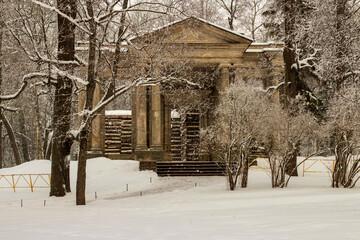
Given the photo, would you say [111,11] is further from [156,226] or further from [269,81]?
[269,81]

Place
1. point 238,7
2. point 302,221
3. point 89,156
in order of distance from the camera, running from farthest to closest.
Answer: point 238,7 < point 89,156 < point 302,221

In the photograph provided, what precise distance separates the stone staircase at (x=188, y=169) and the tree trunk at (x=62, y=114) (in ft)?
27.0

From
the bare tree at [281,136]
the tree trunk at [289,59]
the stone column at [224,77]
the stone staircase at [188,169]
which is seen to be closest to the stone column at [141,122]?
the stone staircase at [188,169]

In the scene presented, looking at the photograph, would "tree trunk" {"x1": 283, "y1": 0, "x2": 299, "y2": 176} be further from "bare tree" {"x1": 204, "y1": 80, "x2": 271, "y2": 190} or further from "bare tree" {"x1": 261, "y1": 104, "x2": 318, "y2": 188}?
"bare tree" {"x1": 204, "y1": 80, "x2": 271, "y2": 190}

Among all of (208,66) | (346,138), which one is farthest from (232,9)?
(346,138)

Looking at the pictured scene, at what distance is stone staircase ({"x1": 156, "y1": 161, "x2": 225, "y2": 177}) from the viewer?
23.2 metres

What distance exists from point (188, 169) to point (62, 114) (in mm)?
10005

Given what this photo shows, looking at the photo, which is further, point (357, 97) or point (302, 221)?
point (357, 97)

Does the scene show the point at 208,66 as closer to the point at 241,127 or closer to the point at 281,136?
the point at 241,127

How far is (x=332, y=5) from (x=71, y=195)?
13.5 m

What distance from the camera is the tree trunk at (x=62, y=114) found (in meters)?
15.5

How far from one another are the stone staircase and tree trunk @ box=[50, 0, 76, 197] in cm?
823

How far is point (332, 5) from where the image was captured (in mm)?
17750

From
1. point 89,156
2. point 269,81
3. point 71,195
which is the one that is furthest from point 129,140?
point 71,195
